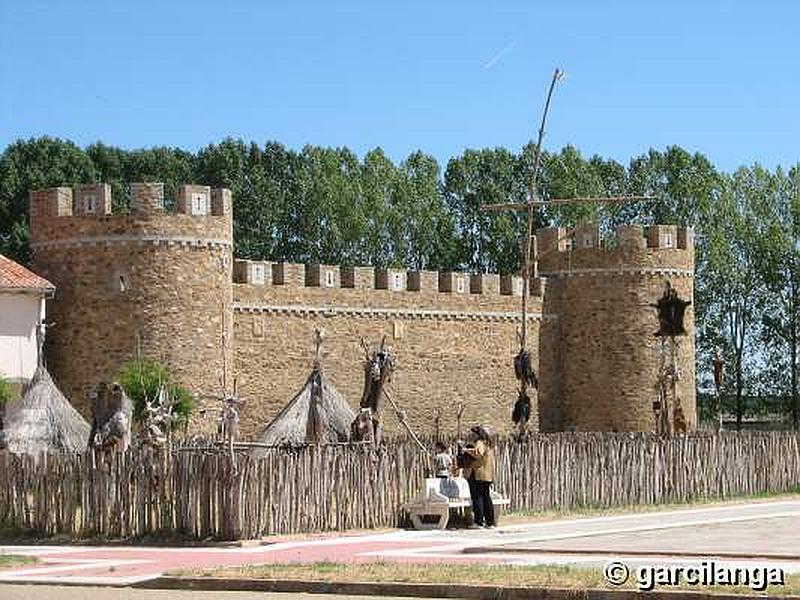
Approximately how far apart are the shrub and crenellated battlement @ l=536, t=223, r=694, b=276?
43.8 feet

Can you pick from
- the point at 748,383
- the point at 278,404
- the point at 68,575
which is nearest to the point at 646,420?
the point at 278,404

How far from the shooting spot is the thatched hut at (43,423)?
2912cm

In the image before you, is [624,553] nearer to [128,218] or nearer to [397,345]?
[128,218]

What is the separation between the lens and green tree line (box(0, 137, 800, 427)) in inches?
2356

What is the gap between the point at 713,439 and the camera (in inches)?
1155

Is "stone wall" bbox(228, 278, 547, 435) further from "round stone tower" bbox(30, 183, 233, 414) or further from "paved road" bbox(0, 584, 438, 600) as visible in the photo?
"paved road" bbox(0, 584, 438, 600)

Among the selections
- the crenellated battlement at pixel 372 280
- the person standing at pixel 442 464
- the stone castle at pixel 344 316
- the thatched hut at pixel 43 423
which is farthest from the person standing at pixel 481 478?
the crenellated battlement at pixel 372 280

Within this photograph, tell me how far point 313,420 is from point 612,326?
63.4 feet

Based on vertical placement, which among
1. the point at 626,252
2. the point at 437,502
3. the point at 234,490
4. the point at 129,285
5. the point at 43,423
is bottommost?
the point at 437,502

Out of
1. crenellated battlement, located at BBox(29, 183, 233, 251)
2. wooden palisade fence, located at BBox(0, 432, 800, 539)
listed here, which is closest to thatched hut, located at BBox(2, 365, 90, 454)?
wooden palisade fence, located at BBox(0, 432, 800, 539)

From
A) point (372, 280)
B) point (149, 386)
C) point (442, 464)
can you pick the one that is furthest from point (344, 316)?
point (442, 464)

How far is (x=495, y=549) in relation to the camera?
18734 millimetres

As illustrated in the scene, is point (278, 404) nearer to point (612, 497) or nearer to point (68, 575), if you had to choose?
point (612, 497)

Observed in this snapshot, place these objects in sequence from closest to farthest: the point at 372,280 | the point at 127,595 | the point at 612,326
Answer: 1. the point at 127,595
2. the point at 372,280
3. the point at 612,326
